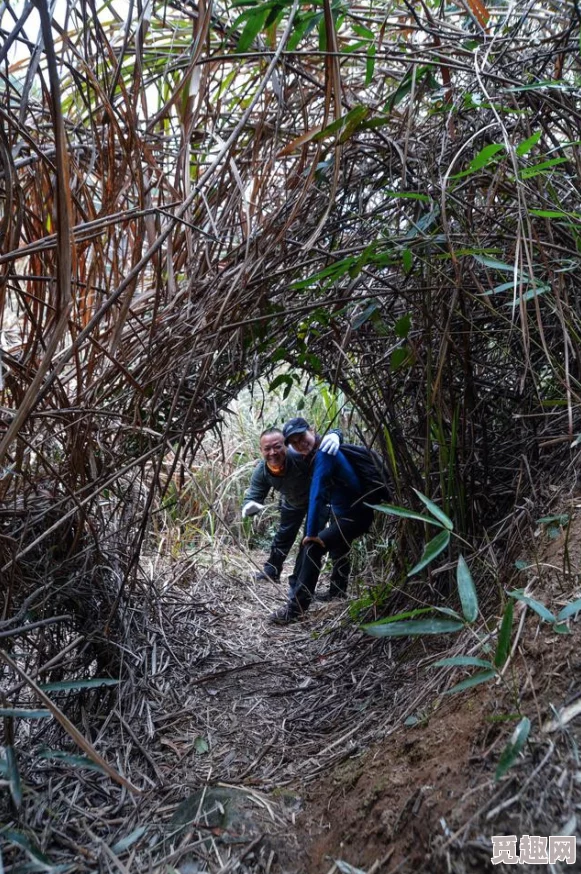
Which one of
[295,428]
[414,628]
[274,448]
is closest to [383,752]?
[414,628]

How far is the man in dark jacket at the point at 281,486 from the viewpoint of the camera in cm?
A: 405

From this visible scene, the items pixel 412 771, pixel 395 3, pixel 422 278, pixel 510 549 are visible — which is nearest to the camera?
pixel 412 771

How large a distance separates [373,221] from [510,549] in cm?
101

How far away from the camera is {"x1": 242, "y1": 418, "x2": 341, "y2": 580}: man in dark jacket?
13.3 ft

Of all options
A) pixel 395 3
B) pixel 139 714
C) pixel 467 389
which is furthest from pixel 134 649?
pixel 395 3

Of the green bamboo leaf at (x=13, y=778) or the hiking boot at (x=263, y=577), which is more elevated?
the green bamboo leaf at (x=13, y=778)

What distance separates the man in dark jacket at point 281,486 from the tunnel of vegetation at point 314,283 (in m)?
1.88

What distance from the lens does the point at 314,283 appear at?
183cm

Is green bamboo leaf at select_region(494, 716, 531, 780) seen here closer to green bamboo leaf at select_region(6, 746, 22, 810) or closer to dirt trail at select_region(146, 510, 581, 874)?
dirt trail at select_region(146, 510, 581, 874)

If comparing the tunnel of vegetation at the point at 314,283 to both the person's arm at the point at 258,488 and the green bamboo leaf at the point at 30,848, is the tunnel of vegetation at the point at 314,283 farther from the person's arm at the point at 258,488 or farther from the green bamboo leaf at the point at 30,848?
the person's arm at the point at 258,488

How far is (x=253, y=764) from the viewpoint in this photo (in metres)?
1.62

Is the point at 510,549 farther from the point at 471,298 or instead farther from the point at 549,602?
the point at 471,298

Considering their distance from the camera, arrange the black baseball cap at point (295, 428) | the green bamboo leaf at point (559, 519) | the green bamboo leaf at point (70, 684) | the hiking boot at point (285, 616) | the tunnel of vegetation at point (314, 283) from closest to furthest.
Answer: the green bamboo leaf at point (70, 684) → the green bamboo leaf at point (559, 519) → the tunnel of vegetation at point (314, 283) → the hiking boot at point (285, 616) → the black baseball cap at point (295, 428)

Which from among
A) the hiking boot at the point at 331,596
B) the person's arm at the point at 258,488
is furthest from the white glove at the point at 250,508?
the hiking boot at the point at 331,596
